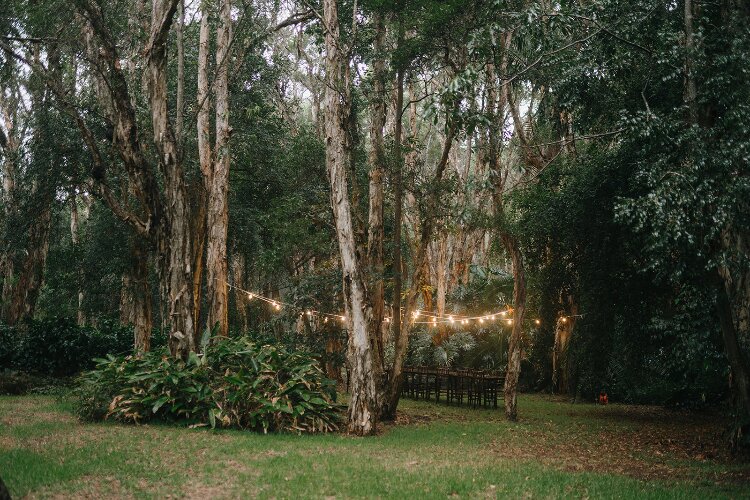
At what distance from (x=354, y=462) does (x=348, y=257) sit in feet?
13.6

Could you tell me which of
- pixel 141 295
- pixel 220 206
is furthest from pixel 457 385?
pixel 141 295

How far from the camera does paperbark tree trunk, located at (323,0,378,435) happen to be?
11117mm

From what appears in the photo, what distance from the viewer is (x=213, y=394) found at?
10820mm

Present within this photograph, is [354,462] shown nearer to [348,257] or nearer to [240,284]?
[348,257]

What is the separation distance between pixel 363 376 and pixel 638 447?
4987 mm

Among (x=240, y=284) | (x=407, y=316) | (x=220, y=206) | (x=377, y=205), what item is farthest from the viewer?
(x=240, y=284)

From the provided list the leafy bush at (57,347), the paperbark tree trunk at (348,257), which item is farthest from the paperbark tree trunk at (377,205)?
the leafy bush at (57,347)

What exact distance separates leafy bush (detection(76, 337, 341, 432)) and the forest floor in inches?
17.1

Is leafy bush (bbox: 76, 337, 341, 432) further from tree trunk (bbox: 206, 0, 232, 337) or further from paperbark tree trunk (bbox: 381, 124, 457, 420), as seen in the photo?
tree trunk (bbox: 206, 0, 232, 337)

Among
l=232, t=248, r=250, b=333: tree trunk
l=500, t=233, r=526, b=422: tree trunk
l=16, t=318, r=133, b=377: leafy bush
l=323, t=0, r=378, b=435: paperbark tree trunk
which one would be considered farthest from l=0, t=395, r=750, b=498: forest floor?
l=232, t=248, r=250, b=333: tree trunk

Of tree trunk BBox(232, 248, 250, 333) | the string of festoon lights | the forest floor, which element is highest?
tree trunk BBox(232, 248, 250, 333)

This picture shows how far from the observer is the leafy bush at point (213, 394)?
10.5 metres

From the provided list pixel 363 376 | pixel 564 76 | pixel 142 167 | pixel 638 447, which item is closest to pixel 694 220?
pixel 564 76

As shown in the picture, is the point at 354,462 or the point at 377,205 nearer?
the point at 354,462
